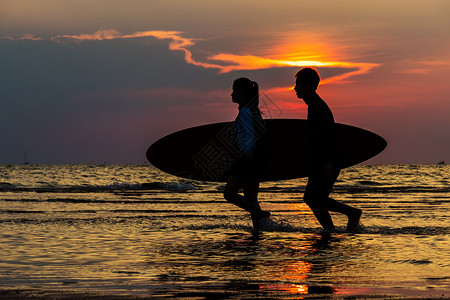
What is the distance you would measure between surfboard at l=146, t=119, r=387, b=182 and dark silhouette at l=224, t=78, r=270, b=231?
4.68 ft

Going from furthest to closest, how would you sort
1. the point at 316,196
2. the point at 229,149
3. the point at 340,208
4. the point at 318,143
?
the point at 229,149 < the point at 340,208 < the point at 316,196 < the point at 318,143

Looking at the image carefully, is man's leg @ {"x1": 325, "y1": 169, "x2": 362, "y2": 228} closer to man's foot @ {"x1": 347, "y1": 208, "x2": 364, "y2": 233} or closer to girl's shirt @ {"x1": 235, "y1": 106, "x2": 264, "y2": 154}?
man's foot @ {"x1": 347, "y1": 208, "x2": 364, "y2": 233}

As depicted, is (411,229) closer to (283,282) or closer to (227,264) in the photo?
(227,264)

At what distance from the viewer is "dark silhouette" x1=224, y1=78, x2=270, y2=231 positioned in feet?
25.9

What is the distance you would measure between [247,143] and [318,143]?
0.90m

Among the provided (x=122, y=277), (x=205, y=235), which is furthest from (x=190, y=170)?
(x=122, y=277)

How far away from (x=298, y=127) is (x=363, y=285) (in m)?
5.61

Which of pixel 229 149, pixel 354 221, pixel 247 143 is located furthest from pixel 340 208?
pixel 229 149

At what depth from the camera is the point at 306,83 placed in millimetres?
7652

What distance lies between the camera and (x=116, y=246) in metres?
6.77

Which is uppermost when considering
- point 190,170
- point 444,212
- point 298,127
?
point 298,127

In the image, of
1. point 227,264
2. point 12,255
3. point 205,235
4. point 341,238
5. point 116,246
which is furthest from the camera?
point 205,235

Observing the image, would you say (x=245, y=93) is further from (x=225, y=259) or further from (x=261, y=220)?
(x=225, y=259)

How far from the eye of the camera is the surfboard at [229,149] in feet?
32.0
